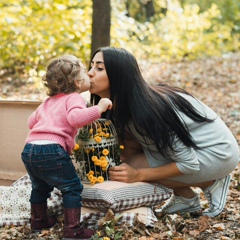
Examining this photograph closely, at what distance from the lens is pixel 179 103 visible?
11.0ft

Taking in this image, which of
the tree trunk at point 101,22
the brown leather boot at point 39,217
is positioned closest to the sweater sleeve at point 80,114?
the brown leather boot at point 39,217

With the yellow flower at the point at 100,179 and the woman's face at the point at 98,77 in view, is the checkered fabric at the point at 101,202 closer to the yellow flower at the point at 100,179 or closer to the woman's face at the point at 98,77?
the yellow flower at the point at 100,179

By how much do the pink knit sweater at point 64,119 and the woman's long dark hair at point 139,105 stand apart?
351 mm

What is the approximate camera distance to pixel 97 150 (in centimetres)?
323

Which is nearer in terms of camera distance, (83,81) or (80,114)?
(80,114)

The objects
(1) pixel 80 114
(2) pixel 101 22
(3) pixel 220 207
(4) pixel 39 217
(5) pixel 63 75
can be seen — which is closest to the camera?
(1) pixel 80 114

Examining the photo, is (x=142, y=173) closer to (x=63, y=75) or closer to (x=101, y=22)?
(x=63, y=75)

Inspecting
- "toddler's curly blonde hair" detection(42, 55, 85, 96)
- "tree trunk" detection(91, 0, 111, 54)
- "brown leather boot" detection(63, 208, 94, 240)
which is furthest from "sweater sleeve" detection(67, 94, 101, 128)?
"tree trunk" detection(91, 0, 111, 54)

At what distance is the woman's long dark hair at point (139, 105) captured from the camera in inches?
125

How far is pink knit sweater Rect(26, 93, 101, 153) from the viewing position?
2840 mm

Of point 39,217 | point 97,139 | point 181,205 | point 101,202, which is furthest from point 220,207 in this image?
point 39,217

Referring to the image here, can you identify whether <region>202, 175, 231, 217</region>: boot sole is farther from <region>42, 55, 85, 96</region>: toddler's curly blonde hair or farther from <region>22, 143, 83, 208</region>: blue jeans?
<region>42, 55, 85, 96</region>: toddler's curly blonde hair

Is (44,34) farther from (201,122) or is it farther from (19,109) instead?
(201,122)

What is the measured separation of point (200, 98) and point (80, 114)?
561cm
